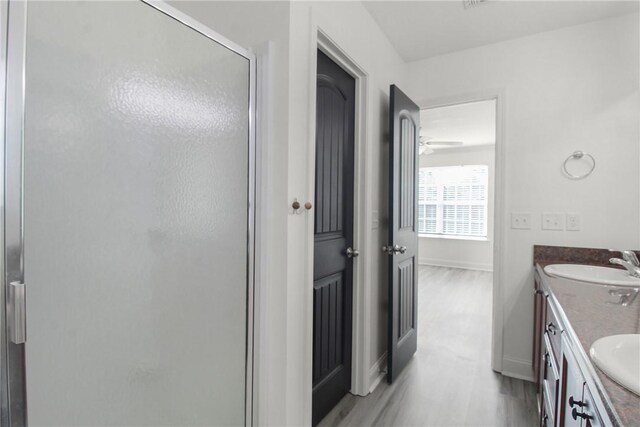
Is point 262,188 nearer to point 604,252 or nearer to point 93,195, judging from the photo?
point 93,195

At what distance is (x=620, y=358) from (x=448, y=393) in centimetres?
156

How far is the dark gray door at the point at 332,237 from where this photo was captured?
1.80 metres

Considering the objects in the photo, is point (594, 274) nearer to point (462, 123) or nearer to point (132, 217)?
point (132, 217)

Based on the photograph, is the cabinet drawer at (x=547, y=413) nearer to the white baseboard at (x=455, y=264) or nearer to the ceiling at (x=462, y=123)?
the ceiling at (x=462, y=123)

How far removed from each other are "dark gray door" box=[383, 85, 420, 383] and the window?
367 centimetres

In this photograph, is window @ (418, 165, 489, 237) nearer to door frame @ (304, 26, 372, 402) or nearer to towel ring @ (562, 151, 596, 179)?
towel ring @ (562, 151, 596, 179)

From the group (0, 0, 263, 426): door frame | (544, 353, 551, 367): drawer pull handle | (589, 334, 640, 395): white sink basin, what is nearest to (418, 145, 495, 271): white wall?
(544, 353, 551, 367): drawer pull handle

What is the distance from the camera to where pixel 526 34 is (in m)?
2.37

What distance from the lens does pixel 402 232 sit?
245 cm

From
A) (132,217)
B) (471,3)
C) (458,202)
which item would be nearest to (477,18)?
(471,3)

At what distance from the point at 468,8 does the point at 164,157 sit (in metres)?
2.02

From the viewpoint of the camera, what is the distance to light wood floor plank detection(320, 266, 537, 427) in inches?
75.2

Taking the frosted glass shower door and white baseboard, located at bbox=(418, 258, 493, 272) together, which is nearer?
the frosted glass shower door

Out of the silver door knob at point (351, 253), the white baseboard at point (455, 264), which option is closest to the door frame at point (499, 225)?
the silver door knob at point (351, 253)
